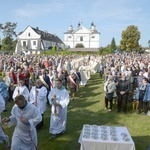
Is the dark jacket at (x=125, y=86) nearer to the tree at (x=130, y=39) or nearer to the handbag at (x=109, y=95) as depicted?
the handbag at (x=109, y=95)

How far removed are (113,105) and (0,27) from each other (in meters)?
78.4

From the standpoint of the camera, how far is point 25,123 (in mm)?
4938

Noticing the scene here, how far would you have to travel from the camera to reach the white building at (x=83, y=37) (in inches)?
3787

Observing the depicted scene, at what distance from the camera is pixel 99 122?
29.7 feet

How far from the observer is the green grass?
7047 mm

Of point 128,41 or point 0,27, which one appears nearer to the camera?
point 128,41

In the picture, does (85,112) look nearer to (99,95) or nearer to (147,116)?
(147,116)

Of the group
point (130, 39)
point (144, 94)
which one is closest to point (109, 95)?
point (144, 94)

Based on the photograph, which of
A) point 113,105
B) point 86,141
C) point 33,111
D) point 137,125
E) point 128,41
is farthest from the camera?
point 128,41

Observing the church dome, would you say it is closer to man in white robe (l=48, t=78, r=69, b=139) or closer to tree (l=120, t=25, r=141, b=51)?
tree (l=120, t=25, r=141, b=51)

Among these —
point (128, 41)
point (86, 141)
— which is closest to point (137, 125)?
point (86, 141)

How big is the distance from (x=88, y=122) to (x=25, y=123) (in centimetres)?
445

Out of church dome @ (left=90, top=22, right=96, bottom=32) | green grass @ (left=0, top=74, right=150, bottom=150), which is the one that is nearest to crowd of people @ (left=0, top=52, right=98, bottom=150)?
green grass @ (left=0, top=74, right=150, bottom=150)

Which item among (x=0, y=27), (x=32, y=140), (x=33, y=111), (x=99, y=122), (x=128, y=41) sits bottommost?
(x=99, y=122)
